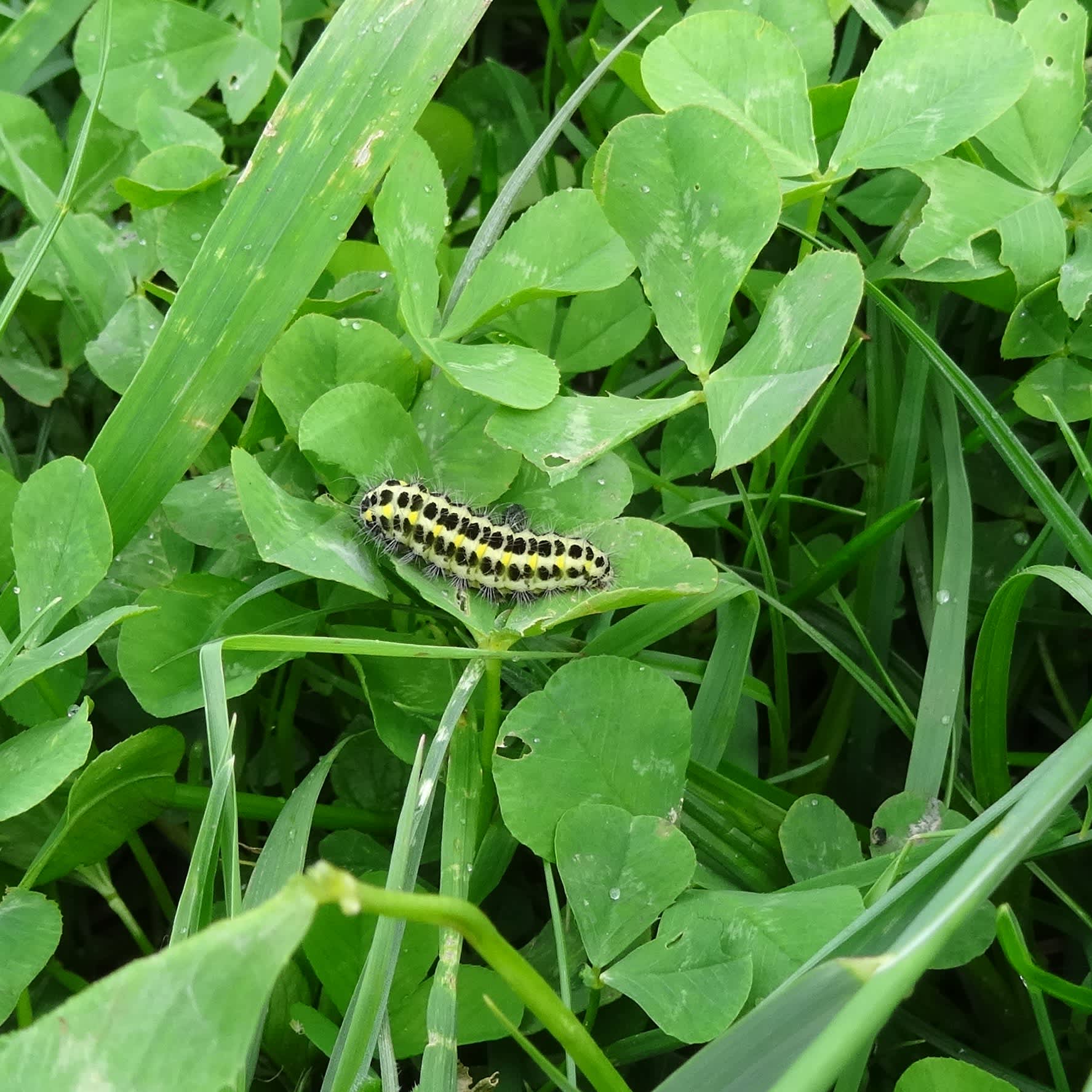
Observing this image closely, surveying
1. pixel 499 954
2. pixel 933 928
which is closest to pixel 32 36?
pixel 499 954

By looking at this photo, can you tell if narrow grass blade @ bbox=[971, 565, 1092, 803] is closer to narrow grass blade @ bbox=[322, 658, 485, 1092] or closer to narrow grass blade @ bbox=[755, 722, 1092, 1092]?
narrow grass blade @ bbox=[755, 722, 1092, 1092]

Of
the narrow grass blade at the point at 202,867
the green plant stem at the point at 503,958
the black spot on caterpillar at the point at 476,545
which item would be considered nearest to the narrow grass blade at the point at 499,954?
the green plant stem at the point at 503,958

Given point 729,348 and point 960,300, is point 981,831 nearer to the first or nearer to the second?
point 729,348

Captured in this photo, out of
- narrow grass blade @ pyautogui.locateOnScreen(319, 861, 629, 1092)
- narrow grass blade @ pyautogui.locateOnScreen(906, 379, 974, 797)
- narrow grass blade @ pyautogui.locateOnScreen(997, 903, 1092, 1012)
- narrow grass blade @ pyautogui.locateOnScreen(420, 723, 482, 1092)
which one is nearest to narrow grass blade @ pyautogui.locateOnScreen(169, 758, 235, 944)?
narrow grass blade @ pyautogui.locateOnScreen(420, 723, 482, 1092)

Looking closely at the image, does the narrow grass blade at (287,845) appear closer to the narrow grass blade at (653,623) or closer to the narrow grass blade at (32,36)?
the narrow grass blade at (653,623)

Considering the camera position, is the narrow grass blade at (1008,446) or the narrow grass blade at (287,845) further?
the narrow grass blade at (1008,446)

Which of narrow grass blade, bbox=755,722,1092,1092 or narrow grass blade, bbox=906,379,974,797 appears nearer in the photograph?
narrow grass blade, bbox=755,722,1092,1092

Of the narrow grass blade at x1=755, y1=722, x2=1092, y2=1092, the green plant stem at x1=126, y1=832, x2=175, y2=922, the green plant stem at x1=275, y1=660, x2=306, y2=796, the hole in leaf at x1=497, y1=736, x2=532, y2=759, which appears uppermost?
the narrow grass blade at x1=755, y1=722, x2=1092, y2=1092
